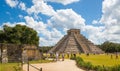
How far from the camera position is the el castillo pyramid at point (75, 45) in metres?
116

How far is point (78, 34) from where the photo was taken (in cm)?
13062

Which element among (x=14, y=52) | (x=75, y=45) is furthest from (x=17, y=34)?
(x=75, y=45)

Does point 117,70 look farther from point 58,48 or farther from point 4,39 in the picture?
point 58,48

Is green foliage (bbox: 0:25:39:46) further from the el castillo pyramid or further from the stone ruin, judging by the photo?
the el castillo pyramid

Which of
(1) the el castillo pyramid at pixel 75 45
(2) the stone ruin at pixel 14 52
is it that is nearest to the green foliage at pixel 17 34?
(2) the stone ruin at pixel 14 52

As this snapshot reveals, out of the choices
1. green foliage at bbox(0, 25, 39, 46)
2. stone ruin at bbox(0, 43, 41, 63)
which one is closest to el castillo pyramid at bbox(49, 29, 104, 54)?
green foliage at bbox(0, 25, 39, 46)

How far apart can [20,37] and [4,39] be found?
437 cm

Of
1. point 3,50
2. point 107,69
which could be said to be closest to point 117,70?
point 107,69

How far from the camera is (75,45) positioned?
122 m

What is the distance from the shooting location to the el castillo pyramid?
116 m

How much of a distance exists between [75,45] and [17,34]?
188ft

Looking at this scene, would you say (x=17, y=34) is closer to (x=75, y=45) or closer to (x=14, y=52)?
(x=14, y=52)

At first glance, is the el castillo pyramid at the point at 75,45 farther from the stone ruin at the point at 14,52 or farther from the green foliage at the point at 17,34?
the stone ruin at the point at 14,52

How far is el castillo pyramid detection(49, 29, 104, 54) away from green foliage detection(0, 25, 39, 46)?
139 feet
